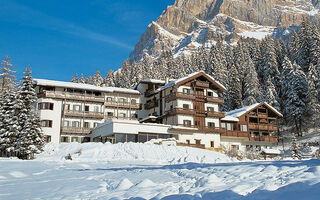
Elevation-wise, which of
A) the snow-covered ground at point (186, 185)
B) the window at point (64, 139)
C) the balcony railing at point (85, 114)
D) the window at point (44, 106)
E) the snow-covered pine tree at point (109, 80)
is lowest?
the snow-covered ground at point (186, 185)

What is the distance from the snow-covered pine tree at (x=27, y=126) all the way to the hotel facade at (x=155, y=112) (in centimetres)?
941

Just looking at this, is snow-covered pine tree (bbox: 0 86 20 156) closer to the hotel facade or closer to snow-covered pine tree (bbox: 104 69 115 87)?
the hotel facade

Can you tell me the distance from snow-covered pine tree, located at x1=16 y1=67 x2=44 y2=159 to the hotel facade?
30.9 ft

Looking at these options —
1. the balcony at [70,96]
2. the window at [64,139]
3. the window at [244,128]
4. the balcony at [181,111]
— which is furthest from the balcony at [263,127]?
the window at [64,139]

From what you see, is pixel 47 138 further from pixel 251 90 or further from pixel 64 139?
pixel 251 90

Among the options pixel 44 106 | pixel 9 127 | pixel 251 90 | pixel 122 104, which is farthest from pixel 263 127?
pixel 9 127

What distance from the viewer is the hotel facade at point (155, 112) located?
4773 cm

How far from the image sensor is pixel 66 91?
50750 millimetres

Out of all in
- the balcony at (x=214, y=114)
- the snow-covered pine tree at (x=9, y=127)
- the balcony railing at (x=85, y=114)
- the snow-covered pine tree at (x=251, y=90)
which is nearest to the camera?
the snow-covered pine tree at (x=9, y=127)

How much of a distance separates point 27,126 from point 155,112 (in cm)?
2380

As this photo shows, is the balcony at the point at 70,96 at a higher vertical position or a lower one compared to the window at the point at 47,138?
higher

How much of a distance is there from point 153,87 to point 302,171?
4479 centimetres

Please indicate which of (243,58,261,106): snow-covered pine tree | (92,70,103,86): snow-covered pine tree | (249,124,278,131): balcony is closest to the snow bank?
(249,124,278,131): balcony

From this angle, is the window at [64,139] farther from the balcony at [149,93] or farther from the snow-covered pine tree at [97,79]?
the snow-covered pine tree at [97,79]
